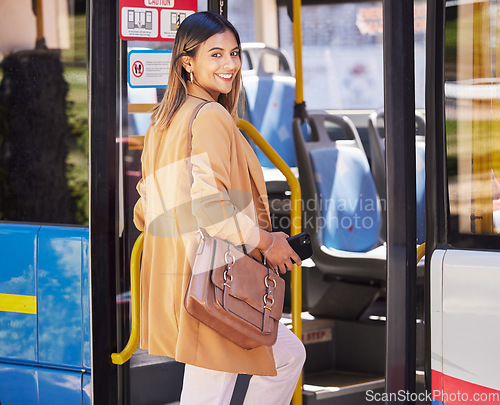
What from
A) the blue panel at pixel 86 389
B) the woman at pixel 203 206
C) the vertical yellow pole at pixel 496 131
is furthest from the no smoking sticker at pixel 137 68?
the vertical yellow pole at pixel 496 131

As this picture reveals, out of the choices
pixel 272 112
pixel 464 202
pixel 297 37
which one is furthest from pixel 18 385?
pixel 272 112

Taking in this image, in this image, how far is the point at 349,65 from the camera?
377 inches

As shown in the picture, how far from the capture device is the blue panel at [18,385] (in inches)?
108

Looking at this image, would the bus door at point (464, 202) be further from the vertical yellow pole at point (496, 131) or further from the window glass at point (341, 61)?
the window glass at point (341, 61)

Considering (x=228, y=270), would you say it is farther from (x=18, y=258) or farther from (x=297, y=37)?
(x=297, y=37)

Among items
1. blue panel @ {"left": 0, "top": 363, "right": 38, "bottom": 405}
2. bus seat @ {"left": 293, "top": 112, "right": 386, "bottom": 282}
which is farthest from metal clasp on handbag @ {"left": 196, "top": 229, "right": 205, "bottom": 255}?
bus seat @ {"left": 293, "top": 112, "right": 386, "bottom": 282}

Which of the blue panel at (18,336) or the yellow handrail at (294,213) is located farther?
the blue panel at (18,336)

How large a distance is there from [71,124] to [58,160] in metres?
0.14

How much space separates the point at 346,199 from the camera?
4086 millimetres

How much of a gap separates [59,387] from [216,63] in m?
1.31

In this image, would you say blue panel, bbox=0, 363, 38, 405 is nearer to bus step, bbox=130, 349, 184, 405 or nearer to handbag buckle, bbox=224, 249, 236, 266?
bus step, bbox=130, 349, 184, 405

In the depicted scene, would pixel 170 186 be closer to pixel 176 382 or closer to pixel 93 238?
pixel 93 238

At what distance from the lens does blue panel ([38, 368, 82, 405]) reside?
2672mm

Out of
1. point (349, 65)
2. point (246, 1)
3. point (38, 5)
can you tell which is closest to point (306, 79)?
point (349, 65)
